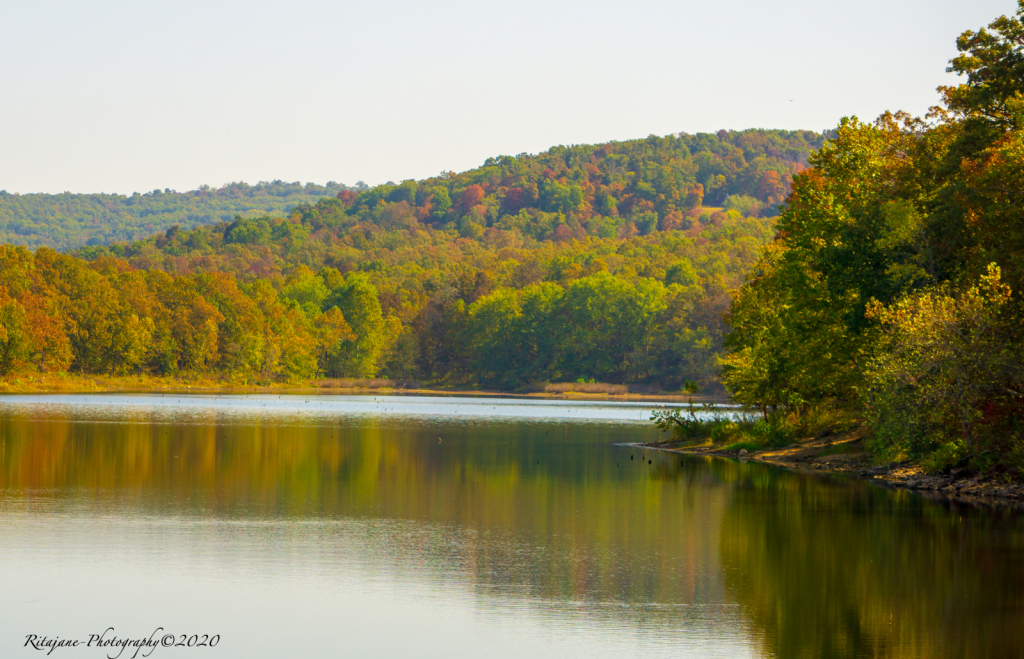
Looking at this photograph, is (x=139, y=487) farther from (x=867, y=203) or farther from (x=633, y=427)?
(x=633, y=427)

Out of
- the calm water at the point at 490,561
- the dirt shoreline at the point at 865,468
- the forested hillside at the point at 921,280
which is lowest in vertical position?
the dirt shoreline at the point at 865,468

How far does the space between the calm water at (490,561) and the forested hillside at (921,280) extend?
2.86m

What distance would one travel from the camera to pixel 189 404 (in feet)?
279

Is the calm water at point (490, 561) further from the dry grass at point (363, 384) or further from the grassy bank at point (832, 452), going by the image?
the dry grass at point (363, 384)

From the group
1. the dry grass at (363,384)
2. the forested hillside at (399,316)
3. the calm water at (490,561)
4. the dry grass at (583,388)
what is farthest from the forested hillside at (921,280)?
the dry grass at (363,384)

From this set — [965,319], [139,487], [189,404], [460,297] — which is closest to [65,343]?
[189,404]

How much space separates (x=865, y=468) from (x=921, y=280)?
23.3ft

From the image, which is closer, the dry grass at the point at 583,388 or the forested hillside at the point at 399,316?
the forested hillside at the point at 399,316

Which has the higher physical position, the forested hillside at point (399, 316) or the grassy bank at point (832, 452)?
the forested hillside at point (399, 316)

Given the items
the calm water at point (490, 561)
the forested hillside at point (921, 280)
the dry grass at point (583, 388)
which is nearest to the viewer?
the calm water at point (490, 561)

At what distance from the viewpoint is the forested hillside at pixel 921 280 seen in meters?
29.4

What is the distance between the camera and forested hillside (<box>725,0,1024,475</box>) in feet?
96.4

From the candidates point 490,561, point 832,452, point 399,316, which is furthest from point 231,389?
point 490,561

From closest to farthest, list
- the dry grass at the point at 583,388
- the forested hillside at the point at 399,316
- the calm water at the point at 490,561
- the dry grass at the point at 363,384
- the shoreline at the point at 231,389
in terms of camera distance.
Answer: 1. the calm water at the point at 490,561
2. the shoreline at the point at 231,389
3. the forested hillside at the point at 399,316
4. the dry grass at the point at 583,388
5. the dry grass at the point at 363,384
